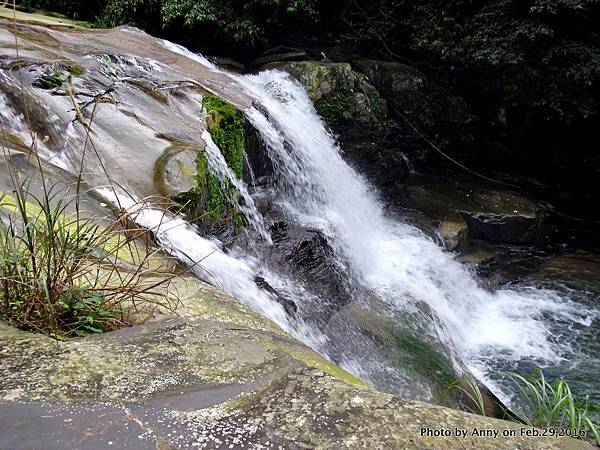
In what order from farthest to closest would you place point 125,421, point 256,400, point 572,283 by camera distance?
point 572,283 < point 256,400 < point 125,421

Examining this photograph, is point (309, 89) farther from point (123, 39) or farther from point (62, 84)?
point (62, 84)

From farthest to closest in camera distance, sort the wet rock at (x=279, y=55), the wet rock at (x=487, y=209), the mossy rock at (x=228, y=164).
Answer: the wet rock at (x=279, y=55) < the wet rock at (x=487, y=209) < the mossy rock at (x=228, y=164)

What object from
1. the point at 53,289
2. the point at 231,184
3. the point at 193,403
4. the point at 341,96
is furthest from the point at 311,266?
the point at 341,96

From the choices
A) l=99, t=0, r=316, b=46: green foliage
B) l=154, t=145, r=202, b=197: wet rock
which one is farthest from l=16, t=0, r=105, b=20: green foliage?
l=154, t=145, r=202, b=197: wet rock

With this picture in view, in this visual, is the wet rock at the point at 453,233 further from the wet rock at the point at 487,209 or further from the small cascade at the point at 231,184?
the small cascade at the point at 231,184

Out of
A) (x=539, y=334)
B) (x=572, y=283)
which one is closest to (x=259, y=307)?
(x=539, y=334)

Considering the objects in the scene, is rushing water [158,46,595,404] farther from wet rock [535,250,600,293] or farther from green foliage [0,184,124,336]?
green foliage [0,184,124,336]

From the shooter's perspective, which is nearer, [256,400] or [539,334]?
[256,400]

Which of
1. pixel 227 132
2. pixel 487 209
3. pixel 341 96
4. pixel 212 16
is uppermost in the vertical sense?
pixel 212 16

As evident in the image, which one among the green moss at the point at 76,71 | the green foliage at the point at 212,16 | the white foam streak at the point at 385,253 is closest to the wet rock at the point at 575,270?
the white foam streak at the point at 385,253

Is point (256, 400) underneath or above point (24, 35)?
underneath

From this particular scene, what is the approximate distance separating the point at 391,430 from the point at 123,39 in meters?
6.36

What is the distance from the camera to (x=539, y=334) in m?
5.93

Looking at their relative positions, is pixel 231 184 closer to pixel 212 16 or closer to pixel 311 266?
pixel 311 266
